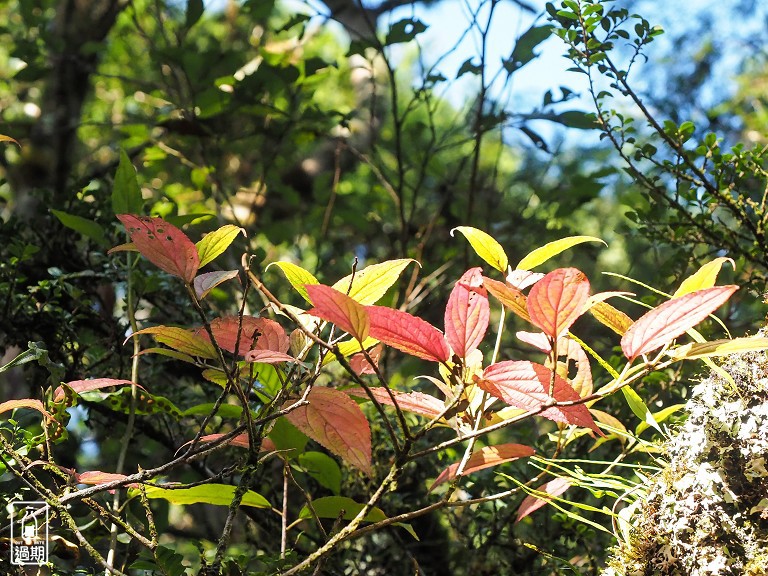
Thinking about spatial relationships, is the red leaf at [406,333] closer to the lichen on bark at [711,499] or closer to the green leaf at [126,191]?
the lichen on bark at [711,499]

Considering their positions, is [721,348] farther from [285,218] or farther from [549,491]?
[285,218]

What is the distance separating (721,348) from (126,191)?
2.10 feet

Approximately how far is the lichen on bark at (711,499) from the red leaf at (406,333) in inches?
7.8

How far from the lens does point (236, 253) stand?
146cm

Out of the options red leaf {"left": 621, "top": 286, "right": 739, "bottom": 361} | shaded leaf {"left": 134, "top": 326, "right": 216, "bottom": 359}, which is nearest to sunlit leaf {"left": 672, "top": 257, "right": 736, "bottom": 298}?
red leaf {"left": 621, "top": 286, "right": 739, "bottom": 361}

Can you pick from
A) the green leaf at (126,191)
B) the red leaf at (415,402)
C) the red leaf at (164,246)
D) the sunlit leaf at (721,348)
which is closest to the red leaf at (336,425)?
the red leaf at (415,402)

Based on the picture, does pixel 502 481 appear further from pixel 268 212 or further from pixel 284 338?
pixel 268 212

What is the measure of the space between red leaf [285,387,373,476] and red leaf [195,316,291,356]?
6cm

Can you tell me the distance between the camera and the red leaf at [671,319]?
50cm

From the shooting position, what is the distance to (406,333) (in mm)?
544

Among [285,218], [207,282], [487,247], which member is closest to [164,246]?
[207,282]

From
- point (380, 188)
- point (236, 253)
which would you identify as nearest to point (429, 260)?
point (380, 188)

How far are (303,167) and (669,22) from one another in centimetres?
243

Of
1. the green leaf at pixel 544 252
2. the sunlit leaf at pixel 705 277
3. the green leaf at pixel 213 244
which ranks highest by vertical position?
the green leaf at pixel 213 244
